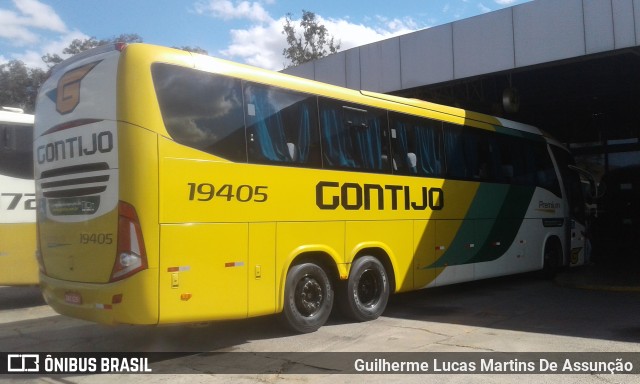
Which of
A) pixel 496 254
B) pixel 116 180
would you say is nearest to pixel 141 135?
pixel 116 180

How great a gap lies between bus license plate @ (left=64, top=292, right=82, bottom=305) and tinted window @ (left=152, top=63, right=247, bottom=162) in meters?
2.06

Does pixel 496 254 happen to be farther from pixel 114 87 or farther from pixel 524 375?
pixel 114 87

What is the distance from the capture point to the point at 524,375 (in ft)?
19.7

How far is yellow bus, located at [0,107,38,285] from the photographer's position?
1062cm

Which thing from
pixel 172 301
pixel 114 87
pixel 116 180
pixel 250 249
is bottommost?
pixel 172 301

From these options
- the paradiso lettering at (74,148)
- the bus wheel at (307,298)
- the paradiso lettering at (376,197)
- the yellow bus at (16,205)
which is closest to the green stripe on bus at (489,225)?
the paradiso lettering at (376,197)

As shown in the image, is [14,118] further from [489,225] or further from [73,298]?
[489,225]

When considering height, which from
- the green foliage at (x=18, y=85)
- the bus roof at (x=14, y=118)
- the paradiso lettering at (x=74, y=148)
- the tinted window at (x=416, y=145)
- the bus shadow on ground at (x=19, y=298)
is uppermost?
the green foliage at (x=18, y=85)

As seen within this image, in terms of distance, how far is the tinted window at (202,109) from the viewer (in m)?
6.48

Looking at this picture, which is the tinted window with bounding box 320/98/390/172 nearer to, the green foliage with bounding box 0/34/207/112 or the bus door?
the bus door

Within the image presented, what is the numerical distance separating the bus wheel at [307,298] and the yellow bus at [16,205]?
5.90m

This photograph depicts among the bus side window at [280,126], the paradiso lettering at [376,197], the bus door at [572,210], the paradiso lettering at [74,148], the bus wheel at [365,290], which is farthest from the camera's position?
the bus door at [572,210]

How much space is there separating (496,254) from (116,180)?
823 cm

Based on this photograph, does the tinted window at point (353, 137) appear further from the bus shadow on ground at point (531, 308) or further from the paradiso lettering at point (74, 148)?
the paradiso lettering at point (74, 148)
